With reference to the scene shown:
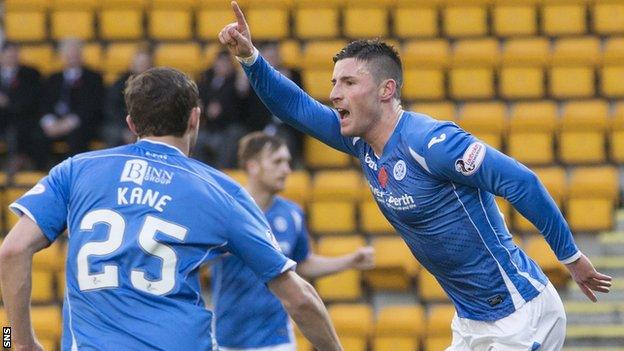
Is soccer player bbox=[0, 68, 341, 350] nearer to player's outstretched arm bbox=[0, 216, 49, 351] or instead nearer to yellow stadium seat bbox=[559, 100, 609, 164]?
player's outstretched arm bbox=[0, 216, 49, 351]

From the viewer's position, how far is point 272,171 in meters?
8.01

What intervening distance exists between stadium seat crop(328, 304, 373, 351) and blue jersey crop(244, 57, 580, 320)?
4.62 meters

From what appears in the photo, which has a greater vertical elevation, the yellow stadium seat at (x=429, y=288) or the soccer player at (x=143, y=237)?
the soccer player at (x=143, y=237)

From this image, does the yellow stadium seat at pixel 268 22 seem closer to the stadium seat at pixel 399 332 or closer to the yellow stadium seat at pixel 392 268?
the yellow stadium seat at pixel 392 268

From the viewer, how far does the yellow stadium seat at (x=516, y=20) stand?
13.4 m

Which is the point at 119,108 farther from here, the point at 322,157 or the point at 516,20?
the point at 516,20

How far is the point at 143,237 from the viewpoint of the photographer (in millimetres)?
4605

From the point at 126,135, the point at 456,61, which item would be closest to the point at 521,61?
the point at 456,61

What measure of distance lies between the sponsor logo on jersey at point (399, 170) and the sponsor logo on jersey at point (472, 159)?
1.08 ft

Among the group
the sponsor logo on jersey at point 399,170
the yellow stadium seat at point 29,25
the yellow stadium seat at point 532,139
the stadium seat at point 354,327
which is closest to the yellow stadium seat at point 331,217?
the stadium seat at point 354,327

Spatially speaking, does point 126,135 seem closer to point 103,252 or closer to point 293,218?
point 293,218

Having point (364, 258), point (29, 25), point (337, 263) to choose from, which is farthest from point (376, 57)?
point (29, 25)

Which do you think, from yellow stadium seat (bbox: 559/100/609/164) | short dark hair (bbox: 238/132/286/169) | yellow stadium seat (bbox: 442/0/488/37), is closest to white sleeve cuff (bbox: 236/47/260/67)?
short dark hair (bbox: 238/132/286/169)

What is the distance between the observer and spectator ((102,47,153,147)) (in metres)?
11.8
